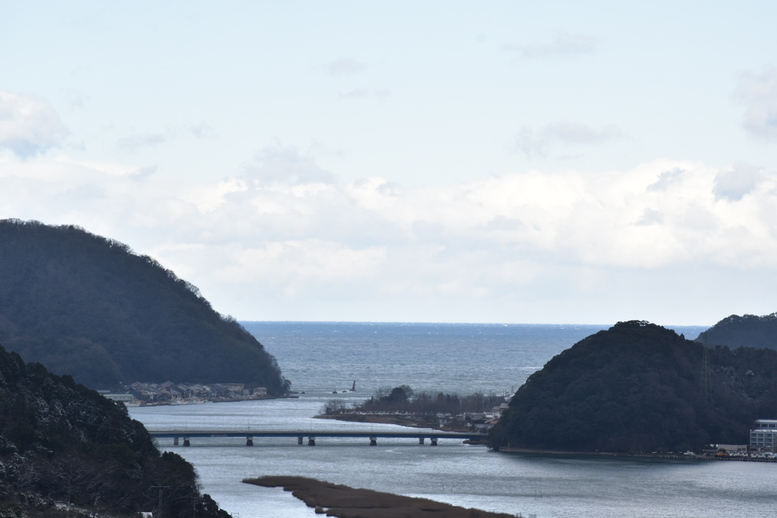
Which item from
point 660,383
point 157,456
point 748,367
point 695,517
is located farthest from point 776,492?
point 748,367

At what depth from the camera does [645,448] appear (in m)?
122

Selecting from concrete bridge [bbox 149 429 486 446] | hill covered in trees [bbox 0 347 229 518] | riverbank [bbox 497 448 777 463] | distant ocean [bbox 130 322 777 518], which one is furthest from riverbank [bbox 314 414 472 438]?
hill covered in trees [bbox 0 347 229 518]

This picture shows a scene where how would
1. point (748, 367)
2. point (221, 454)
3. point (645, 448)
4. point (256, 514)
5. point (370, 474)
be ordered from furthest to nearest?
point (748, 367) < point (645, 448) < point (221, 454) < point (370, 474) < point (256, 514)

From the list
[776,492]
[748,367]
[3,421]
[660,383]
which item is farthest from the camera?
[748,367]

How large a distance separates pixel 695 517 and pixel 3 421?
4361cm

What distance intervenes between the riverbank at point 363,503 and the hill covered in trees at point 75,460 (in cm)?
1022

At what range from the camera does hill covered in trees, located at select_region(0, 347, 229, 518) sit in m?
63.5

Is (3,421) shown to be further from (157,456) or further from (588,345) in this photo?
(588,345)

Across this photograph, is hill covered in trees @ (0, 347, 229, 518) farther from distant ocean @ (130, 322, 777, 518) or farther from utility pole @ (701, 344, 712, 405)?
utility pole @ (701, 344, 712, 405)

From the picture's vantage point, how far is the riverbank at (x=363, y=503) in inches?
3007

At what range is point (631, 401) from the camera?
125 meters

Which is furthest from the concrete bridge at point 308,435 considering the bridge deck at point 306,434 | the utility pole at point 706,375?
the utility pole at point 706,375

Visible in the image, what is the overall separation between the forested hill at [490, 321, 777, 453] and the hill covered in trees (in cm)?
5299

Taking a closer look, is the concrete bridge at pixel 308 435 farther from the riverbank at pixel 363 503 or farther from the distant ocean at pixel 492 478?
the riverbank at pixel 363 503
